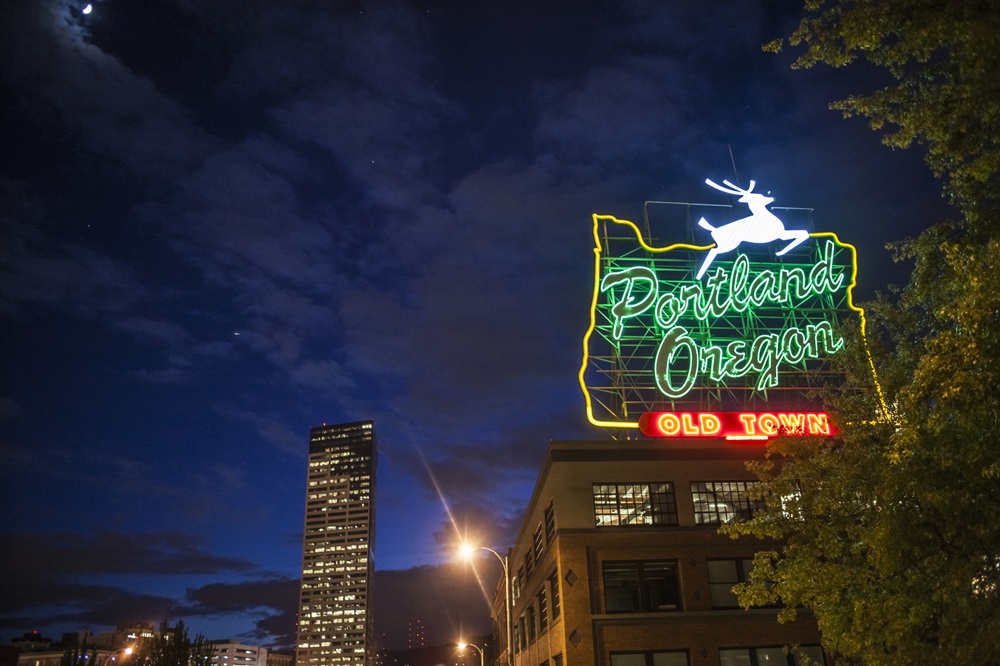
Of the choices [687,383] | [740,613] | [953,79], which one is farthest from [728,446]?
[953,79]

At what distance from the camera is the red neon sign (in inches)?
1443

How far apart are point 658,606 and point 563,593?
4606 millimetres

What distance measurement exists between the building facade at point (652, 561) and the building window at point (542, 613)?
1795 mm

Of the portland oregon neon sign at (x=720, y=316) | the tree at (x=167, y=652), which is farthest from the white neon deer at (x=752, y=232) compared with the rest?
the tree at (x=167, y=652)

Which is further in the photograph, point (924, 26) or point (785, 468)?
point (785, 468)

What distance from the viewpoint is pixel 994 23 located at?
38.8 ft

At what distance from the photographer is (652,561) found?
3566 centimetres

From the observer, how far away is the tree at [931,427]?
12508 mm

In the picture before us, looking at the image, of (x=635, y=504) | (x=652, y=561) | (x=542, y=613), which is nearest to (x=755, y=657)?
A: (x=652, y=561)

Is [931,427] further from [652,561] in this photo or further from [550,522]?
[550,522]

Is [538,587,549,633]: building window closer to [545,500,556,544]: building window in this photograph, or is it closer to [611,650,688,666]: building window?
[545,500,556,544]: building window

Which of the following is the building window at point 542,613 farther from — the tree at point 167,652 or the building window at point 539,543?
the tree at point 167,652

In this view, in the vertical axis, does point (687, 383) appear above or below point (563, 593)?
above

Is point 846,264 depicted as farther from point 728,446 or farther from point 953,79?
point 953,79
